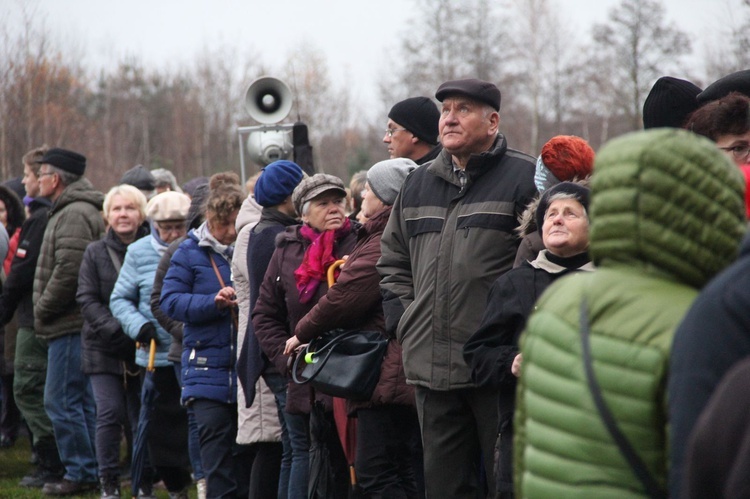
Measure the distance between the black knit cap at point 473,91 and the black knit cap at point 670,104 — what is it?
716 mm

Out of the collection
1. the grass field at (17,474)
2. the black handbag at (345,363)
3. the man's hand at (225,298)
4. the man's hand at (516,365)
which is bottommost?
the grass field at (17,474)

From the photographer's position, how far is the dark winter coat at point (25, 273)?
8891 millimetres

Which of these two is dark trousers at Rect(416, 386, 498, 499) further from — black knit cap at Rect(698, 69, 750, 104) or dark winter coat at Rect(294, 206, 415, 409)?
black knit cap at Rect(698, 69, 750, 104)

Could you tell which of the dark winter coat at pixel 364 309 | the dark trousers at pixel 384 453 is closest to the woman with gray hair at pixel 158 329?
the dark winter coat at pixel 364 309

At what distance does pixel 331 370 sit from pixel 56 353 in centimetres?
380

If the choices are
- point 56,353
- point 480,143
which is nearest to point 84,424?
point 56,353

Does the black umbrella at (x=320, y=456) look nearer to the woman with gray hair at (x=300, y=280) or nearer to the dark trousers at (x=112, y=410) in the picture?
the woman with gray hair at (x=300, y=280)

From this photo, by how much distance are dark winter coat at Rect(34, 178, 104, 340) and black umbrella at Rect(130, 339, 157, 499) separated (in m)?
1.14

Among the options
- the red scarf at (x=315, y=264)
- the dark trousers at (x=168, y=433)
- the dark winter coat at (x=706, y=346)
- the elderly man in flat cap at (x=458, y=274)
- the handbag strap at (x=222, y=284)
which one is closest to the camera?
the dark winter coat at (x=706, y=346)

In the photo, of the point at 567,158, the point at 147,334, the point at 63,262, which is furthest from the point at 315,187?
the point at 63,262

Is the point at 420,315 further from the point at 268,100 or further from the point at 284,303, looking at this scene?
the point at 268,100

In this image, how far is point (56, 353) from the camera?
840 centimetres

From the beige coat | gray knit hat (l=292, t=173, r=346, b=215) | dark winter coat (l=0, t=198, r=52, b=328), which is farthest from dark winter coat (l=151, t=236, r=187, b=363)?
dark winter coat (l=0, t=198, r=52, b=328)

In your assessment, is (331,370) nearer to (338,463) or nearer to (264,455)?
(338,463)
